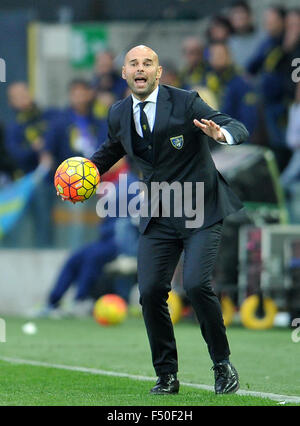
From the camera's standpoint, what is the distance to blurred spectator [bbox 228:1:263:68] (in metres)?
18.1

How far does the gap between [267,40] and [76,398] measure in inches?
429

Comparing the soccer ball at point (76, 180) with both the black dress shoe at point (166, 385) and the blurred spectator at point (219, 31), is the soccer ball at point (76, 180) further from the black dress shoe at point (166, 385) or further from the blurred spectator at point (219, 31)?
the blurred spectator at point (219, 31)

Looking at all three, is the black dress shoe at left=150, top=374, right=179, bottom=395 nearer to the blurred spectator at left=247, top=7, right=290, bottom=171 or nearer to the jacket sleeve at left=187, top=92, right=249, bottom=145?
the jacket sleeve at left=187, top=92, right=249, bottom=145

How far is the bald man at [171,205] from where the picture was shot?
24.4 feet

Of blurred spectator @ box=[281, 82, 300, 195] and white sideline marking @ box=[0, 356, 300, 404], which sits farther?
blurred spectator @ box=[281, 82, 300, 195]

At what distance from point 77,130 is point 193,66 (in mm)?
2134

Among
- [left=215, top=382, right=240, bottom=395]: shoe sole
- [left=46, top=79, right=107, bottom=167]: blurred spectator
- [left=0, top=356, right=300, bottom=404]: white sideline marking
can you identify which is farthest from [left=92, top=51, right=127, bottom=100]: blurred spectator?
[left=215, top=382, right=240, bottom=395]: shoe sole

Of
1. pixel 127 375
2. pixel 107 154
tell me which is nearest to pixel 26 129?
pixel 127 375

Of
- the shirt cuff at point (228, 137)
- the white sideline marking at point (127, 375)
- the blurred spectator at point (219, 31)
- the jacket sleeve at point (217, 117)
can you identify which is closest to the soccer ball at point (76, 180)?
the jacket sleeve at point (217, 117)

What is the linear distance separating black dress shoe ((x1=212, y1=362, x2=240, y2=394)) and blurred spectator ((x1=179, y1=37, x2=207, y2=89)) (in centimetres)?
1035

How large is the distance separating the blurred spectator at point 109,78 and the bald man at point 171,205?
10.9 m

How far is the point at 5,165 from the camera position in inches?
727
